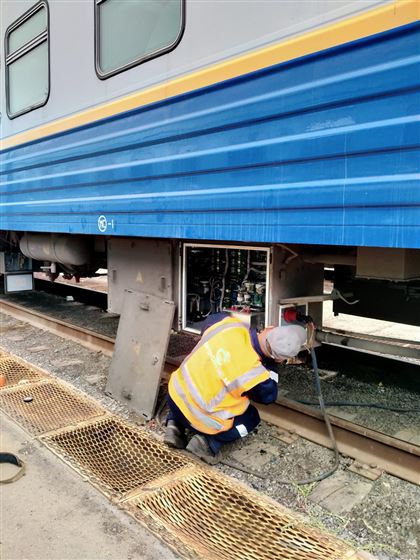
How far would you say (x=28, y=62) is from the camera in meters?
4.88

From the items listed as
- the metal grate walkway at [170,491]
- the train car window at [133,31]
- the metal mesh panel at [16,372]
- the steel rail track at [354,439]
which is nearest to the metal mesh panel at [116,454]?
the metal grate walkway at [170,491]

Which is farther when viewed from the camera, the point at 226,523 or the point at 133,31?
the point at 133,31

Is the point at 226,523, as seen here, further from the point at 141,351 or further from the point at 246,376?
the point at 141,351

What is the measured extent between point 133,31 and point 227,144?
1300 mm

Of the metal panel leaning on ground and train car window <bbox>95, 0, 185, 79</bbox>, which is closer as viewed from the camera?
the metal panel leaning on ground

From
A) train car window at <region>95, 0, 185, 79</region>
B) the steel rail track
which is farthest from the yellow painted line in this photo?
the steel rail track

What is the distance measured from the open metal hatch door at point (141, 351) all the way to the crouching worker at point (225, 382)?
584 millimetres

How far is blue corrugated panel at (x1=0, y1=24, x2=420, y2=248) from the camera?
204 cm

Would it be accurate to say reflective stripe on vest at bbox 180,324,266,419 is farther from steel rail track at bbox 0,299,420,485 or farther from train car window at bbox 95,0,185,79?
train car window at bbox 95,0,185,79

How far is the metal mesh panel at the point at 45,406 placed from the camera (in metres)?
3.34

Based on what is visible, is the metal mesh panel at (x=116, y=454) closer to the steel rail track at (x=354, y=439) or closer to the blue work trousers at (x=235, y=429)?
the blue work trousers at (x=235, y=429)

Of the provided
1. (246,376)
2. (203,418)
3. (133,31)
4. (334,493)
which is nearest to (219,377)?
(246,376)

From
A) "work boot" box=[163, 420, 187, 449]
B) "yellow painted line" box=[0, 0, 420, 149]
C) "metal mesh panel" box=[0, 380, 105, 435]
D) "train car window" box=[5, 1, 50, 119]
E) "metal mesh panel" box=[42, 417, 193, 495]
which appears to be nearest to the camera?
"yellow painted line" box=[0, 0, 420, 149]

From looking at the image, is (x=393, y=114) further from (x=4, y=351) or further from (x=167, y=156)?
(x=4, y=351)
